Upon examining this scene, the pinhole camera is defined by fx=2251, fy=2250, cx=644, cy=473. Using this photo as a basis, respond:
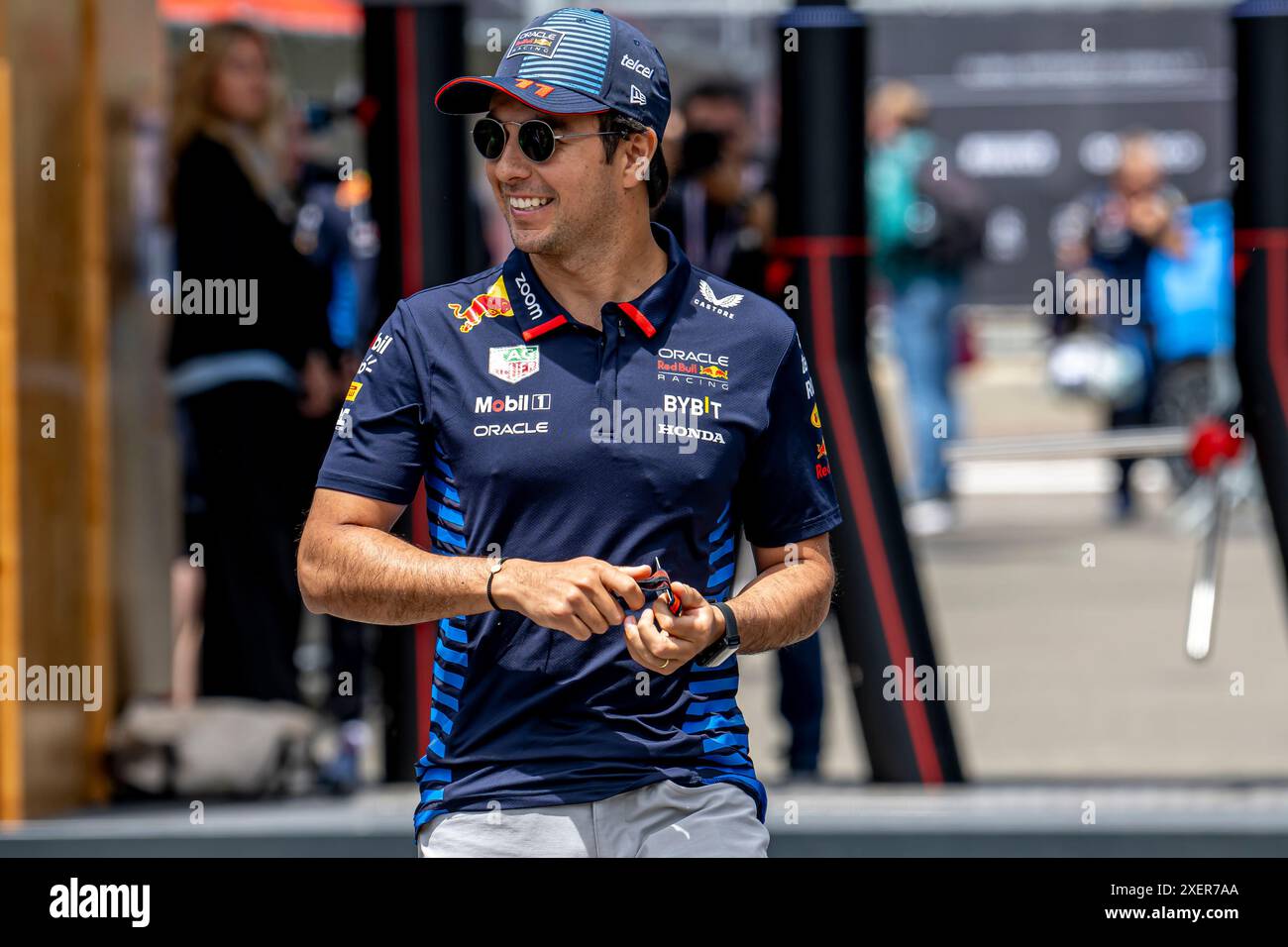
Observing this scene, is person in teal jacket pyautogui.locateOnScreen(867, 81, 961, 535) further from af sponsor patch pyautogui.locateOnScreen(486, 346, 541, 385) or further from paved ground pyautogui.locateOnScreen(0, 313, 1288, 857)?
af sponsor patch pyautogui.locateOnScreen(486, 346, 541, 385)

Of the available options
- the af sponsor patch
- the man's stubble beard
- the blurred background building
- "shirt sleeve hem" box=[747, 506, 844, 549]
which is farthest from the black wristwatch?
the blurred background building

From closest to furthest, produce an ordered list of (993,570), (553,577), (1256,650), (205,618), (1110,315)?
(553,577) → (205,618) → (1256,650) → (993,570) → (1110,315)

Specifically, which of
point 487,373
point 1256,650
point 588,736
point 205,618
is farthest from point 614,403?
point 1256,650

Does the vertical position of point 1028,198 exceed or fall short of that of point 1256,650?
it exceeds it

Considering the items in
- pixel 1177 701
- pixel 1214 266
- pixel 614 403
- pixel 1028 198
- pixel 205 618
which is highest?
pixel 1028 198

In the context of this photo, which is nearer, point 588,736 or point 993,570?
point 588,736

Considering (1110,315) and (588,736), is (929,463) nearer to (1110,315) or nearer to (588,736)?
(1110,315)

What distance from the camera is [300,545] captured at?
9.38 feet

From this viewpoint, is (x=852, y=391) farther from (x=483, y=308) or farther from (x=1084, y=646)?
(x=1084, y=646)

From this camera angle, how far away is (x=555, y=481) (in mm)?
2771

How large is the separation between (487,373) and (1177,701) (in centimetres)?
501

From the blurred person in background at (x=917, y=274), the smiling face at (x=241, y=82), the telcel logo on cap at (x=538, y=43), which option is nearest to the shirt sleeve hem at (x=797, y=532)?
the telcel logo on cap at (x=538, y=43)

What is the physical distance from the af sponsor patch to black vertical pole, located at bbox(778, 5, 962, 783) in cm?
245

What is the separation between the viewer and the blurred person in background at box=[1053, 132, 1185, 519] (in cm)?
1186
